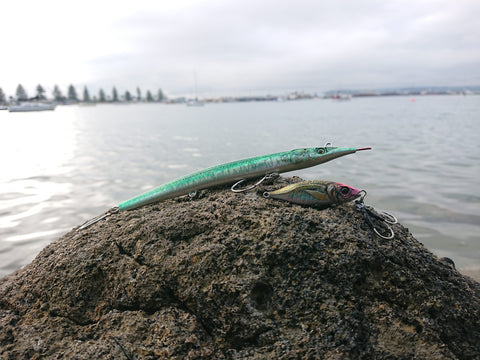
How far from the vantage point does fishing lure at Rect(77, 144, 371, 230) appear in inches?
138

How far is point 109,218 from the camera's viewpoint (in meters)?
3.70

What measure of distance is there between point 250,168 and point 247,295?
1.35 m

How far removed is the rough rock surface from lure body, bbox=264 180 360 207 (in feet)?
0.29

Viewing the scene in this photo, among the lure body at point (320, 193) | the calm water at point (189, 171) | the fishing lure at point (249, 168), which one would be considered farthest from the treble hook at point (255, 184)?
the calm water at point (189, 171)

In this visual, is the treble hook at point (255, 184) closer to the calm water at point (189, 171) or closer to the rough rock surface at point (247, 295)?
the rough rock surface at point (247, 295)

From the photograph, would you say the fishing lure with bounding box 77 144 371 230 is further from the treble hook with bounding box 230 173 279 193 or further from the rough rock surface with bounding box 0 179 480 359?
the rough rock surface with bounding box 0 179 480 359

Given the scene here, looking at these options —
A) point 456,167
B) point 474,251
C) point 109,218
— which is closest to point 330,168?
point 456,167

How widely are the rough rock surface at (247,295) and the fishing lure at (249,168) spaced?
0.41 meters

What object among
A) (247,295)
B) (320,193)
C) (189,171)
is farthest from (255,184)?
(189,171)

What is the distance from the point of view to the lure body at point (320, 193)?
3131 mm

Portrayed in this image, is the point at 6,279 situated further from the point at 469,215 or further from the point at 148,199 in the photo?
the point at 469,215

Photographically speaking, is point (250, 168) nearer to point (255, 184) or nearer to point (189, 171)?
point (255, 184)

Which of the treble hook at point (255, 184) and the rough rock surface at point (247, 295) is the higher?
the treble hook at point (255, 184)

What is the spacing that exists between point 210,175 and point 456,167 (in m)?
13.0
